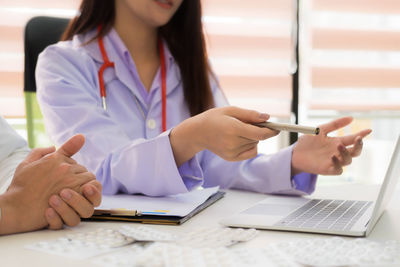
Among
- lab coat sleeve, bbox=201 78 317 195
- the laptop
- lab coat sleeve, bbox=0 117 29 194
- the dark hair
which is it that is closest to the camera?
the laptop

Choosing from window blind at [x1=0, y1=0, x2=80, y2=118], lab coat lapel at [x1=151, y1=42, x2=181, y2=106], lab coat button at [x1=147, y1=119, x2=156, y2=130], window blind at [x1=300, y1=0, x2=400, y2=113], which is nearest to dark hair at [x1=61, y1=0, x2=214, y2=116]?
lab coat lapel at [x1=151, y1=42, x2=181, y2=106]

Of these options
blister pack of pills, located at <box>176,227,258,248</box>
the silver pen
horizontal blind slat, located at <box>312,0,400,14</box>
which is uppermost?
horizontal blind slat, located at <box>312,0,400,14</box>

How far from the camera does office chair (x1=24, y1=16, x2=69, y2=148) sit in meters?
1.25

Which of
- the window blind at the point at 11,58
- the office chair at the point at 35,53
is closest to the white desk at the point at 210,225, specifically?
the office chair at the point at 35,53

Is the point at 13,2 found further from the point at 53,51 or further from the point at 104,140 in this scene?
the point at 104,140

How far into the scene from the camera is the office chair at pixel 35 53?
1255mm

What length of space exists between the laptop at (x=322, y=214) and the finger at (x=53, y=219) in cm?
24

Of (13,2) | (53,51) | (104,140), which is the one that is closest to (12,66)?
(13,2)

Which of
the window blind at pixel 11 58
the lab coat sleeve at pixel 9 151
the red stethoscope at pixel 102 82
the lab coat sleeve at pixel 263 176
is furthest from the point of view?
the window blind at pixel 11 58

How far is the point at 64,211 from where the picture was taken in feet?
2.11

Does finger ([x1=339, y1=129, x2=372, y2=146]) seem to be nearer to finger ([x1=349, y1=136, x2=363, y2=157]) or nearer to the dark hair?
finger ([x1=349, y1=136, x2=363, y2=157])

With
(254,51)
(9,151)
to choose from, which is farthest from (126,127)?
(254,51)

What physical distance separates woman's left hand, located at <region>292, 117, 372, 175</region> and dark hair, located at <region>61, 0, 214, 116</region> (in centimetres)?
37

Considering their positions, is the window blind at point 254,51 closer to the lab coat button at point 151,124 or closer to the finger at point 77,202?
the lab coat button at point 151,124
